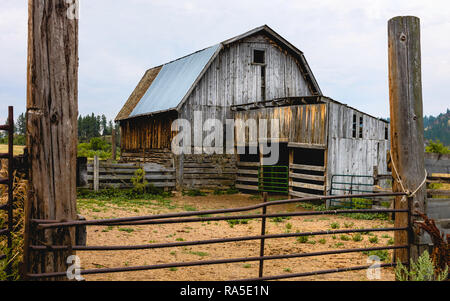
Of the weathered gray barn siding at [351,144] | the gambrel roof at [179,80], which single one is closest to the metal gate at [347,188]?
the weathered gray barn siding at [351,144]

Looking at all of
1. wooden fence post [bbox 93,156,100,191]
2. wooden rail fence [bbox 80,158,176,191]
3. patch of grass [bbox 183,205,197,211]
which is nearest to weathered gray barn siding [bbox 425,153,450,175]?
patch of grass [bbox 183,205,197,211]

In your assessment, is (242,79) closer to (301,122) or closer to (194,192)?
(301,122)

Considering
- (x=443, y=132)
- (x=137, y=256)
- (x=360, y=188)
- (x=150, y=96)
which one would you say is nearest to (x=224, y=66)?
(x=150, y=96)

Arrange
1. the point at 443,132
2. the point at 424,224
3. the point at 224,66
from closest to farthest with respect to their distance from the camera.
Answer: the point at 424,224
the point at 224,66
the point at 443,132

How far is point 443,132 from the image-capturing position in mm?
192000

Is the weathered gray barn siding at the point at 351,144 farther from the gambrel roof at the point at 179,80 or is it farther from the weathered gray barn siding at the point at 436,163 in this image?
Result: the weathered gray barn siding at the point at 436,163

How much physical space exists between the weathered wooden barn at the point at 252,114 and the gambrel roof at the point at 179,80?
0.18 ft

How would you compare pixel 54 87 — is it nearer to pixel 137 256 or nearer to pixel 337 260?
pixel 137 256

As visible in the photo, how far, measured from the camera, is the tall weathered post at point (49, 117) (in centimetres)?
383

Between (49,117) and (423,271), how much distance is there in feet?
14.3

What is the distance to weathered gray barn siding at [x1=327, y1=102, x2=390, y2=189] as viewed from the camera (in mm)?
15477

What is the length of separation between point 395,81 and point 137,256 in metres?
5.29

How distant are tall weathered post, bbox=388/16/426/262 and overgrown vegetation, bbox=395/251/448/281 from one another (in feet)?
0.55

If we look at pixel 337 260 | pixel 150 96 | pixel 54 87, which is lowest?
pixel 337 260
